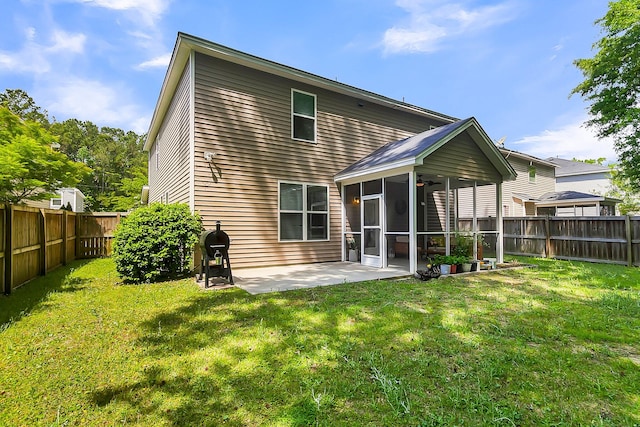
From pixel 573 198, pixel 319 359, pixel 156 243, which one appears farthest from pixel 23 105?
pixel 573 198

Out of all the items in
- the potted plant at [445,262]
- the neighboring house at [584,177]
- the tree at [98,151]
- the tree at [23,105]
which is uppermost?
the tree at [23,105]

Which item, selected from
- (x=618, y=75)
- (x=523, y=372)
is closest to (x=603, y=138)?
(x=618, y=75)

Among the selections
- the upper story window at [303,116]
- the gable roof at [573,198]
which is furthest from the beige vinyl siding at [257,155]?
the gable roof at [573,198]

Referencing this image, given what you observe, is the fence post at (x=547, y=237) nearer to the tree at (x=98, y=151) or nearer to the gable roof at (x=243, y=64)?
the gable roof at (x=243, y=64)

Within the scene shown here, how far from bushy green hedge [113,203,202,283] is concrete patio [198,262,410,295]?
901 mm

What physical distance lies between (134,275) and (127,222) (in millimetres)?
1141

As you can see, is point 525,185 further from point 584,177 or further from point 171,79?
point 171,79

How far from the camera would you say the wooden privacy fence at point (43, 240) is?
5.16 metres

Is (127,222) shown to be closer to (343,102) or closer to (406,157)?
(406,157)

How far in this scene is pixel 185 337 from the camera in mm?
3328

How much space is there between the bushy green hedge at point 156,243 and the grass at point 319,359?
3.29 ft

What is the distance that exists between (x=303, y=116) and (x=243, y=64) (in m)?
2.08

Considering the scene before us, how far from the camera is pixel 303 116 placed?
8.86m

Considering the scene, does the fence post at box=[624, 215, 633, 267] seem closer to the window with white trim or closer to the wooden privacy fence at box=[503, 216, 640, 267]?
the wooden privacy fence at box=[503, 216, 640, 267]
